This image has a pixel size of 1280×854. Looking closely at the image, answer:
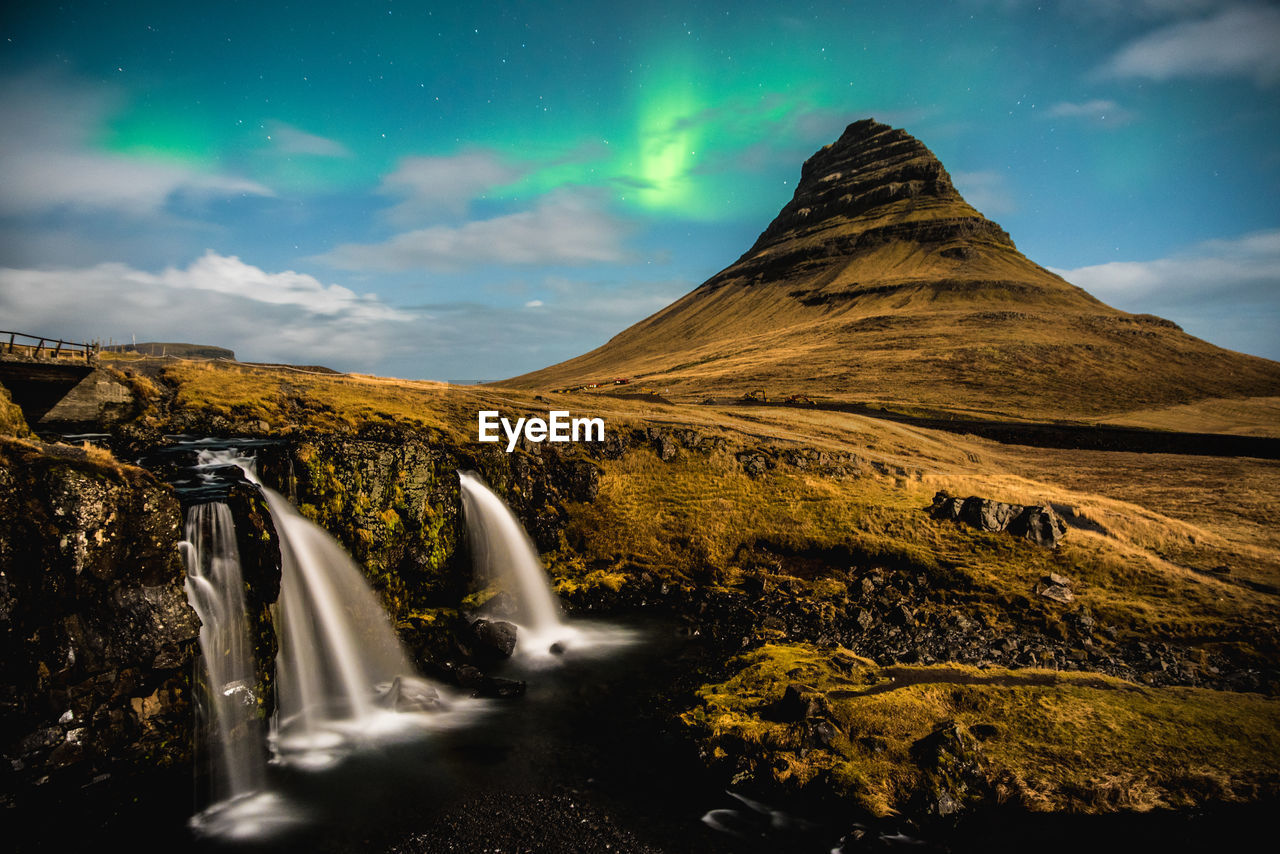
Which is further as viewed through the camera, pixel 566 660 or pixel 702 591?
pixel 702 591

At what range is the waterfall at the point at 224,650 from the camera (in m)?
13.9

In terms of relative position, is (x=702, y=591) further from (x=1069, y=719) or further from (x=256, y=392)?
(x=256, y=392)

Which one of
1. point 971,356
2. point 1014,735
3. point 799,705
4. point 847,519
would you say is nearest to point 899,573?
point 847,519

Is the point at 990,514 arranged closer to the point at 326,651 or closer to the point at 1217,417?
the point at 326,651

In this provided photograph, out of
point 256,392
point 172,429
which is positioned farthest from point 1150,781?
point 256,392

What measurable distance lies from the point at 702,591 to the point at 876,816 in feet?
44.0

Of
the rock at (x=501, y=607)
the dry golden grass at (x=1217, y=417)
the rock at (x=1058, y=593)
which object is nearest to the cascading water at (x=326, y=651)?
the rock at (x=501, y=607)

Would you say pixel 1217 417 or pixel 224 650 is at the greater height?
pixel 1217 417

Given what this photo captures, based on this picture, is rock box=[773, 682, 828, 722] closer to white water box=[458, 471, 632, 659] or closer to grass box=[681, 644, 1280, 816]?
grass box=[681, 644, 1280, 816]

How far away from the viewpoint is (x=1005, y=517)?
27.3 metres

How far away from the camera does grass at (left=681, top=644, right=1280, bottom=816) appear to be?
12.9m

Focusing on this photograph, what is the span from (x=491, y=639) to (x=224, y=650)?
8469mm

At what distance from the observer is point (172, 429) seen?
25.3 m

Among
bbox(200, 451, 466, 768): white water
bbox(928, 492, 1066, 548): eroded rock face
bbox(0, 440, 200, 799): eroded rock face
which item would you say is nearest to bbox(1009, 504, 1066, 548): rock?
bbox(928, 492, 1066, 548): eroded rock face
